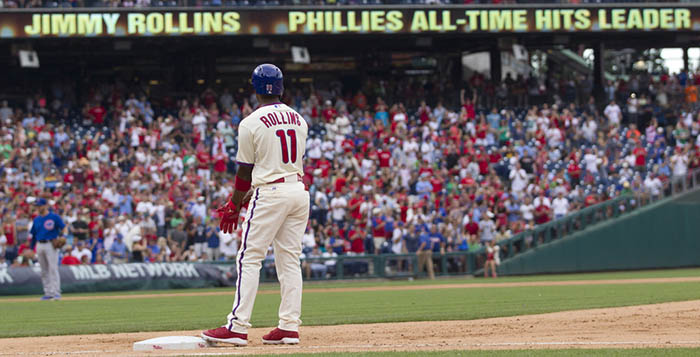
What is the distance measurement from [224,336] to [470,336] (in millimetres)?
2216

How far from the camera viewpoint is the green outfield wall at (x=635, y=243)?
1027 inches

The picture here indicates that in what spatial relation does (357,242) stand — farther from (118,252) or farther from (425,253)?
(118,252)

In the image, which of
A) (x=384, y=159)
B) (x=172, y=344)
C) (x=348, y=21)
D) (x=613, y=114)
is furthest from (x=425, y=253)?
(x=172, y=344)

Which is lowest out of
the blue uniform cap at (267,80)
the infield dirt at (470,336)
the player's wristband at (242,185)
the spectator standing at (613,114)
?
the infield dirt at (470,336)

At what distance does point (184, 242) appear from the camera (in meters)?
24.2

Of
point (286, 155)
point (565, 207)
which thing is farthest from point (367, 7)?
point (286, 155)

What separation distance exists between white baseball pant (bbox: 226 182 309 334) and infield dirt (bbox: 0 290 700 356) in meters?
0.28

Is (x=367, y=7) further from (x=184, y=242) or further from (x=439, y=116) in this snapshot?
(x=184, y=242)

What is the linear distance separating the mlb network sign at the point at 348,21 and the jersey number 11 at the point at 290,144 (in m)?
22.9

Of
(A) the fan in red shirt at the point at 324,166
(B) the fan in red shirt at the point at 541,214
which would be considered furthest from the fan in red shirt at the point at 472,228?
(A) the fan in red shirt at the point at 324,166

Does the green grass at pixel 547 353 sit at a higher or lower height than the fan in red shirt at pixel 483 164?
Answer: lower

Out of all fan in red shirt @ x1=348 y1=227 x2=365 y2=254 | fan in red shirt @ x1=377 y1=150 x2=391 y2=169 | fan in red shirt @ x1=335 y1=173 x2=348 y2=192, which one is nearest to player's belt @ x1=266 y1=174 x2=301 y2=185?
fan in red shirt @ x1=348 y1=227 x2=365 y2=254

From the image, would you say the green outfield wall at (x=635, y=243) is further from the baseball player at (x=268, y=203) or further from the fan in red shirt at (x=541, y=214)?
the baseball player at (x=268, y=203)

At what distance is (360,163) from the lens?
27.5 meters
